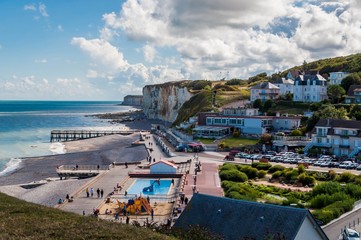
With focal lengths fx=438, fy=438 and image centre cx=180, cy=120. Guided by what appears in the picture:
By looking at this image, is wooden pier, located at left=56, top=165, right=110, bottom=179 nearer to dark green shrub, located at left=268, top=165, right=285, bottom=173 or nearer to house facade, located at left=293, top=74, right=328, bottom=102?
dark green shrub, located at left=268, top=165, right=285, bottom=173

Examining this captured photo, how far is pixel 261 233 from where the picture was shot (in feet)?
54.9

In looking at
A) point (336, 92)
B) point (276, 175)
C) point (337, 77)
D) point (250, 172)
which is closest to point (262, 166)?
point (250, 172)

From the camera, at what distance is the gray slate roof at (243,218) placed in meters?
16.4

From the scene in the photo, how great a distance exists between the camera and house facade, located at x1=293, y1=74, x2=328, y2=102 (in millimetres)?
79375

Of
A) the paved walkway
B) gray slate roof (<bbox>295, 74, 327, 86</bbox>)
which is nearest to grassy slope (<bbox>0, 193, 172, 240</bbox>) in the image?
the paved walkway

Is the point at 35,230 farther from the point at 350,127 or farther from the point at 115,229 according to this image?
the point at 350,127

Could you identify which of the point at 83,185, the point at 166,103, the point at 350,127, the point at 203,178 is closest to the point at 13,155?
the point at 83,185

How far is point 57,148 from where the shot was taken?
255 ft

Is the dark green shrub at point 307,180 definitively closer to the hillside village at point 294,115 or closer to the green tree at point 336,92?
the hillside village at point 294,115

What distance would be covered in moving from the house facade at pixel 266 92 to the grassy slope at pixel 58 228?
243ft

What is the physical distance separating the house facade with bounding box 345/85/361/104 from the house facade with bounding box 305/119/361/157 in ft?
70.8

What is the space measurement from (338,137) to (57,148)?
48.5m

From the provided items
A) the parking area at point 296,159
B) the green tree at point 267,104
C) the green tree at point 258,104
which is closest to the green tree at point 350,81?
the green tree at point 267,104

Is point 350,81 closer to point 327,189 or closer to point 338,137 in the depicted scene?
point 338,137
